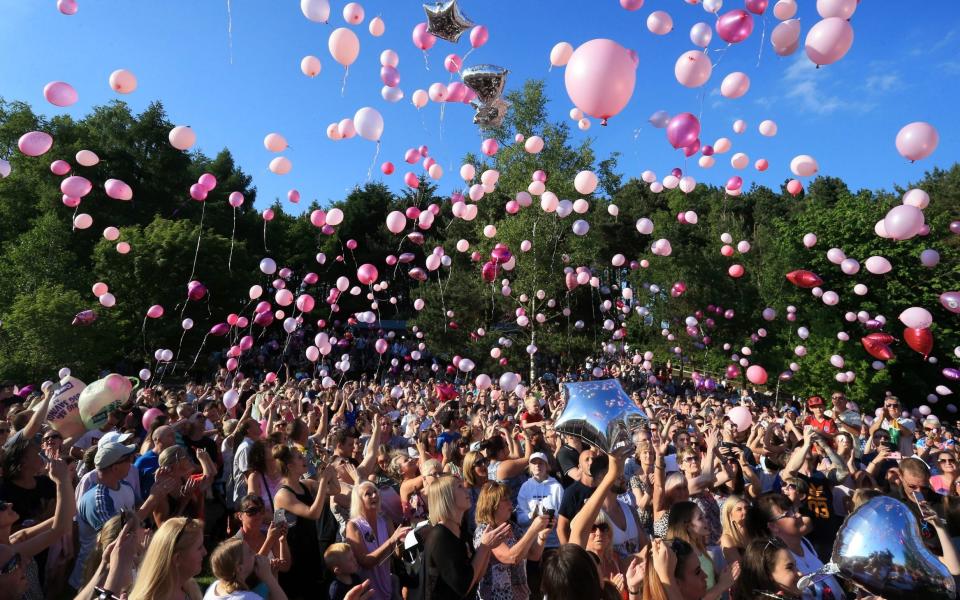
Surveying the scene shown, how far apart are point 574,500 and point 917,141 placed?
271 inches

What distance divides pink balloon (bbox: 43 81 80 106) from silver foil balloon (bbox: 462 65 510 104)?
18.6 ft

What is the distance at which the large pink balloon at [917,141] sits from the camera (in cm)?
723

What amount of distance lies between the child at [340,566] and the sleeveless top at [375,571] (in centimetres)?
15

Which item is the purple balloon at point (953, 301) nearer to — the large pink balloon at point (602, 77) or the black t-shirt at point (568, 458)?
the large pink balloon at point (602, 77)

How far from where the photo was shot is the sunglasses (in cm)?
260

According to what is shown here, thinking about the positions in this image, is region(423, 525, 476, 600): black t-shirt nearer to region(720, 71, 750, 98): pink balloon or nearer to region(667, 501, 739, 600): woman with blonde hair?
region(667, 501, 739, 600): woman with blonde hair

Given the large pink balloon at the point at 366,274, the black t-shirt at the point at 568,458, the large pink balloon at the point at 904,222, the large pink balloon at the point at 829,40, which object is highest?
the large pink balloon at the point at 829,40

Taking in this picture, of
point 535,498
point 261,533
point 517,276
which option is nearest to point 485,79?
point 535,498

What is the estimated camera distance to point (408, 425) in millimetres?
9031

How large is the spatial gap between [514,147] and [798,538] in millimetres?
23705

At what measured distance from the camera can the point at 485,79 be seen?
9711 millimetres

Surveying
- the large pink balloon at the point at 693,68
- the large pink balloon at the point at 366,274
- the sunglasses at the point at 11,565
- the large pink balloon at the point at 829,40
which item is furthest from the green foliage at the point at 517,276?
the sunglasses at the point at 11,565

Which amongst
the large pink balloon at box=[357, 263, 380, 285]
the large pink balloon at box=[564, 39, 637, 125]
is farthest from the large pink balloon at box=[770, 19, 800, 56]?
the large pink balloon at box=[357, 263, 380, 285]

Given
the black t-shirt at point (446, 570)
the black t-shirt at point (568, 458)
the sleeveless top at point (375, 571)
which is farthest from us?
the black t-shirt at point (568, 458)
